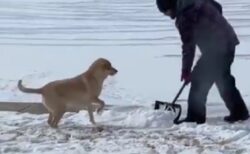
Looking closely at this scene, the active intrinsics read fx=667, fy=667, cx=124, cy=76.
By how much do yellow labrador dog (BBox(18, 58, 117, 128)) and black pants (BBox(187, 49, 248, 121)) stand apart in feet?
2.92

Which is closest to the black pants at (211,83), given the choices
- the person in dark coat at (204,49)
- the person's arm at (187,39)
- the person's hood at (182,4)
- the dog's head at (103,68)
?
the person in dark coat at (204,49)

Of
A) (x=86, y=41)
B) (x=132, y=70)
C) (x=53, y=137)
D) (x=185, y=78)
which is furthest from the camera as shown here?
(x=86, y=41)

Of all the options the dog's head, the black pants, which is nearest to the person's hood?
the black pants

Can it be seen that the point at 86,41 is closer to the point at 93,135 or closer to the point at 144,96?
the point at 144,96

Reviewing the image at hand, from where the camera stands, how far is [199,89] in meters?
6.62

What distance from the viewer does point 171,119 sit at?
6664 mm

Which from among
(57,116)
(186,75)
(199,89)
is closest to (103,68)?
(57,116)

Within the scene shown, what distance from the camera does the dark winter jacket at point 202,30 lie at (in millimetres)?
6324

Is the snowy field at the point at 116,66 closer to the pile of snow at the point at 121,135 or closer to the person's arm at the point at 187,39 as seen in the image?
the pile of snow at the point at 121,135

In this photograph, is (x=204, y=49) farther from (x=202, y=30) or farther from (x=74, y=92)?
(x=74, y=92)

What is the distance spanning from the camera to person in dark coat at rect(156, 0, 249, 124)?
6332 millimetres

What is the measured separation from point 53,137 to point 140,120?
0.98 meters

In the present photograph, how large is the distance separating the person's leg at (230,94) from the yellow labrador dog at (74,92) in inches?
44.4

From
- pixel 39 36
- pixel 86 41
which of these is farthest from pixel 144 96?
pixel 39 36
